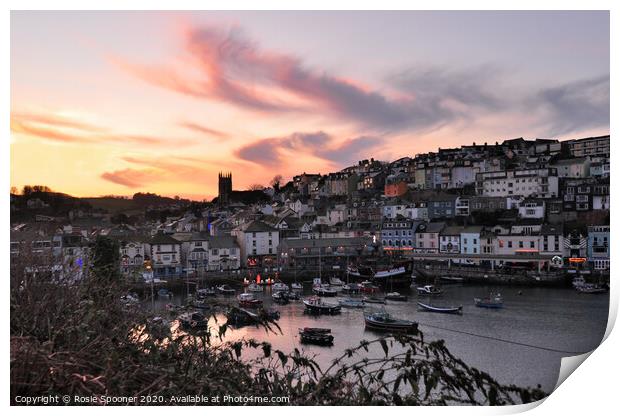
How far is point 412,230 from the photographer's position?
14.8 metres

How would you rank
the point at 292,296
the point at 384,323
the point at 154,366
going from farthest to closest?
the point at 292,296 → the point at 384,323 → the point at 154,366

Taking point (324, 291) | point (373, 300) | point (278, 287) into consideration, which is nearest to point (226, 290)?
point (278, 287)

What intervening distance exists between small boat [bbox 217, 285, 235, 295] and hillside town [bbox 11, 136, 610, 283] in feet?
4.40

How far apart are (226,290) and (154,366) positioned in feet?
32.2

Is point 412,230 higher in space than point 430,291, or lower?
higher

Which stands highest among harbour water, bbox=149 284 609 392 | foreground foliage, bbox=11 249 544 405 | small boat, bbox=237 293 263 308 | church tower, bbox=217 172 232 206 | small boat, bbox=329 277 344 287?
church tower, bbox=217 172 232 206

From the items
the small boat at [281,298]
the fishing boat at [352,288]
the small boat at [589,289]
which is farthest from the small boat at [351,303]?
the small boat at [589,289]

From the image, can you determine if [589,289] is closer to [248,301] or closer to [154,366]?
[248,301]

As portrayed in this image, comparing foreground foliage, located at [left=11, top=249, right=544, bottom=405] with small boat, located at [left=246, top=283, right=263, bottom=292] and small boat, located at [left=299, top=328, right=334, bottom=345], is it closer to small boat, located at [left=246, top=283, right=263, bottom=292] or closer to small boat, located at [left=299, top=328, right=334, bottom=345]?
small boat, located at [left=299, top=328, right=334, bottom=345]

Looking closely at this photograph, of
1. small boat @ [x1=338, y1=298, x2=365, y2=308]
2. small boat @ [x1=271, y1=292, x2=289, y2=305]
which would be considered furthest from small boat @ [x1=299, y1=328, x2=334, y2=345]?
small boat @ [x1=271, y1=292, x2=289, y2=305]

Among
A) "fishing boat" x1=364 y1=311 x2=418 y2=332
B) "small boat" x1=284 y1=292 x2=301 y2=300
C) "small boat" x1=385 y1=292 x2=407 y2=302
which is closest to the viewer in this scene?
"fishing boat" x1=364 y1=311 x2=418 y2=332

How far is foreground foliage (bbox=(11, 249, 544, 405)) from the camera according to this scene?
1452 millimetres
